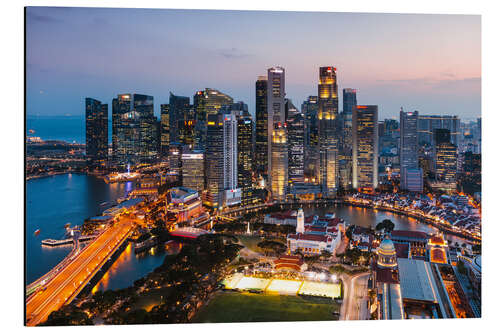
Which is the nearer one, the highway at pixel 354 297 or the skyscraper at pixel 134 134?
the highway at pixel 354 297

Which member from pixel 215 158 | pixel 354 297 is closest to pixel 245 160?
pixel 215 158

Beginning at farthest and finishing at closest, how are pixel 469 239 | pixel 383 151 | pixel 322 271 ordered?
pixel 383 151 < pixel 469 239 < pixel 322 271

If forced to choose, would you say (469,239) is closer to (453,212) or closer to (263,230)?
(453,212)

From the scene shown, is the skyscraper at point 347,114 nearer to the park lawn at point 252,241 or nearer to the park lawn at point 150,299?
the park lawn at point 252,241

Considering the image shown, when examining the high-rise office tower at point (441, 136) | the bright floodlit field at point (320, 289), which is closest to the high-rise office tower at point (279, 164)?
the high-rise office tower at point (441, 136)

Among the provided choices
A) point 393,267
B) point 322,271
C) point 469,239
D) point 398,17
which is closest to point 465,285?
point 393,267

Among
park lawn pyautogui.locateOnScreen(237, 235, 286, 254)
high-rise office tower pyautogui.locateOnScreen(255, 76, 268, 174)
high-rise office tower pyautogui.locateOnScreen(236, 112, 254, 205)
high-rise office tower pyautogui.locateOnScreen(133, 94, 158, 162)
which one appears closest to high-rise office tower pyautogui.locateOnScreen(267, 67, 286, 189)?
high-rise office tower pyautogui.locateOnScreen(236, 112, 254, 205)


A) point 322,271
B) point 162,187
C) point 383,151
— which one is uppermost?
point 383,151
